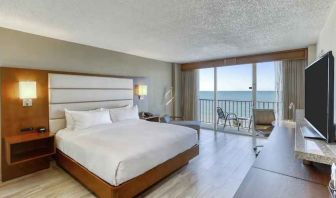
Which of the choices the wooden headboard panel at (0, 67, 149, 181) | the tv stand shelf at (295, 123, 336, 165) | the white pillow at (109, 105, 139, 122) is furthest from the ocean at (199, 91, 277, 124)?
the tv stand shelf at (295, 123, 336, 165)

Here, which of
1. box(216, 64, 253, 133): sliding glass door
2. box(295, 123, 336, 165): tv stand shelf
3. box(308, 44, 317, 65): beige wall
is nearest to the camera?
box(295, 123, 336, 165): tv stand shelf

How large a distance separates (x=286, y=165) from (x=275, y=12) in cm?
190

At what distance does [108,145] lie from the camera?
2309 mm

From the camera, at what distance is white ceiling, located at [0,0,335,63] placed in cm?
205

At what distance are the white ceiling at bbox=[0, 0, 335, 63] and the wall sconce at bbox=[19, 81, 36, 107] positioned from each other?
0.87 meters

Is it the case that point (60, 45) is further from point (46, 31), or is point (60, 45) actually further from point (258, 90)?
point (258, 90)

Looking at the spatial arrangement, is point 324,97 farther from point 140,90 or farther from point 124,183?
point 140,90

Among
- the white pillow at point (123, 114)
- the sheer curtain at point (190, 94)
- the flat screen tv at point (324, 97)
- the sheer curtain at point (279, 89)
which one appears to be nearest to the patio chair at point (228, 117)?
the sheer curtain at point (190, 94)

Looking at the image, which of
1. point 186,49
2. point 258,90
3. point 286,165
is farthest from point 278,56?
point 286,165

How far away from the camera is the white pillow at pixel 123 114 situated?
386cm

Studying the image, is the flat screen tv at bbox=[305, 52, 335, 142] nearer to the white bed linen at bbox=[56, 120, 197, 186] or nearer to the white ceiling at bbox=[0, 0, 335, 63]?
the white ceiling at bbox=[0, 0, 335, 63]

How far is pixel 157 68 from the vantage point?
18.5ft

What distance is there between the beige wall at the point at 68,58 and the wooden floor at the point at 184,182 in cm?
186

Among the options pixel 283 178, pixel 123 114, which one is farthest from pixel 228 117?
pixel 283 178
